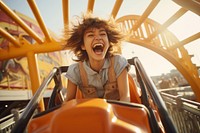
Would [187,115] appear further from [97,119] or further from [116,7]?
[97,119]

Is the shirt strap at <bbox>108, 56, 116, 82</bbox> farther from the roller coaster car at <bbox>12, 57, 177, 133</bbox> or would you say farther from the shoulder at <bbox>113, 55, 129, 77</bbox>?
the roller coaster car at <bbox>12, 57, 177, 133</bbox>

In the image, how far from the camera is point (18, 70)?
27.0 ft

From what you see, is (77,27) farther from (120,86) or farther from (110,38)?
(120,86)

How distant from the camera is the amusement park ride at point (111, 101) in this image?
63 centimetres

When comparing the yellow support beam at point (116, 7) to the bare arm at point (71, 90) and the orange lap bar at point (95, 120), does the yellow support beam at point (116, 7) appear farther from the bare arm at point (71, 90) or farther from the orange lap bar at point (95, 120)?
the orange lap bar at point (95, 120)

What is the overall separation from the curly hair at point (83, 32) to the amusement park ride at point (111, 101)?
0.25m

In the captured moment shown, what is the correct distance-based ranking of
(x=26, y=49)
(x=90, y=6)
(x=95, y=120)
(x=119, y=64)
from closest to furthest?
(x=95, y=120) < (x=119, y=64) < (x=90, y=6) < (x=26, y=49)

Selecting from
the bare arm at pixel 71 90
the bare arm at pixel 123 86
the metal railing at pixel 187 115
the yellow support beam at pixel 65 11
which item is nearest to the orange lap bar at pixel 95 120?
the bare arm at pixel 123 86

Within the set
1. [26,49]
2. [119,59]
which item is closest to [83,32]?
[119,59]

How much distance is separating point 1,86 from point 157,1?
675 cm

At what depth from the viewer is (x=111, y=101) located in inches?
29.9

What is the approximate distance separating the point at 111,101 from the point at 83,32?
855 mm

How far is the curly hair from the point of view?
148 centimetres

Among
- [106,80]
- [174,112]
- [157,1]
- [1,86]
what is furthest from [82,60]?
[1,86]
